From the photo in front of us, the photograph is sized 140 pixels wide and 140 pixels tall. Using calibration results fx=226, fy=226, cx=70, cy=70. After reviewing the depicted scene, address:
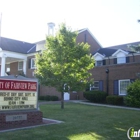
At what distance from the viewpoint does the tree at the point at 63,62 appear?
16.2m

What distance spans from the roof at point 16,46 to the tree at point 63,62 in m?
17.8

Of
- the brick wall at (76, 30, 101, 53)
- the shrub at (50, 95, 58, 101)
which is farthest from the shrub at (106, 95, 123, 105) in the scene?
the brick wall at (76, 30, 101, 53)

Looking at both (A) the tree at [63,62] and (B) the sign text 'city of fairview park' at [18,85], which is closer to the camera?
(B) the sign text 'city of fairview park' at [18,85]

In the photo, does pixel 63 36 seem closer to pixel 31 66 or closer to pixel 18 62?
pixel 31 66

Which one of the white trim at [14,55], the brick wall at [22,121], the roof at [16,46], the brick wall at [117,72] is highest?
the roof at [16,46]

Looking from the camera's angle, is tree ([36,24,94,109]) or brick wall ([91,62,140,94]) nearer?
tree ([36,24,94,109])

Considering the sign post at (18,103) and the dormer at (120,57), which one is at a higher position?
the dormer at (120,57)

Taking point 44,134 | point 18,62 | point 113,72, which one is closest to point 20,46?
point 18,62

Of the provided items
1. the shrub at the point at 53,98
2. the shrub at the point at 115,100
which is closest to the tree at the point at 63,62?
the shrub at the point at 115,100

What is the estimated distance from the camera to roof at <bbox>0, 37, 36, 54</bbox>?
33.5 meters

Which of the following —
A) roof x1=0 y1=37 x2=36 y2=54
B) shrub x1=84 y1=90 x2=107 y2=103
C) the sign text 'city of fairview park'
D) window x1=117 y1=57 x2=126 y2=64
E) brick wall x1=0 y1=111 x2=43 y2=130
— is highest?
roof x1=0 y1=37 x2=36 y2=54

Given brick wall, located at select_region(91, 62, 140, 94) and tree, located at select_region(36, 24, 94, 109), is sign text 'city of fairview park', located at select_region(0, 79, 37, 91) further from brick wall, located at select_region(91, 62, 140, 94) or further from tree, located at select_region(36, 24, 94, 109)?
brick wall, located at select_region(91, 62, 140, 94)

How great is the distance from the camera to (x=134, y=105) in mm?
19078

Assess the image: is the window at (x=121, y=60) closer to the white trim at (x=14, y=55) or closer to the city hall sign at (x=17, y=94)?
the white trim at (x=14, y=55)
